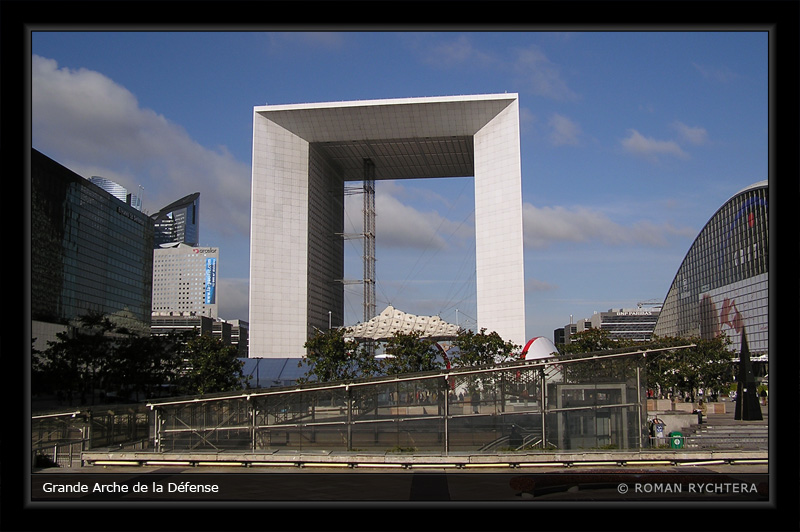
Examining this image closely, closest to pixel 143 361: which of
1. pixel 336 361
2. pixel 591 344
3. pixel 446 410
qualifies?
pixel 336 361

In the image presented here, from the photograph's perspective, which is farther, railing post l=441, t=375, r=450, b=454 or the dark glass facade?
the dark glass facade

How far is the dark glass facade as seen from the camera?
311 feet

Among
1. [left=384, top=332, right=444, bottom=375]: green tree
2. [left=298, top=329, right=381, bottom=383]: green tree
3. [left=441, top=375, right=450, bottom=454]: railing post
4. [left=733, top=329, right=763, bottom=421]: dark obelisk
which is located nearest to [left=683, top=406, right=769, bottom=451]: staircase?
[left=733, top=329, right=763, bottom=421]: dark obelisk

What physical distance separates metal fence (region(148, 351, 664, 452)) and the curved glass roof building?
103m

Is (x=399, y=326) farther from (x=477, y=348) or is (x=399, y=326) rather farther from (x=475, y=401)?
(x=475, y=401)

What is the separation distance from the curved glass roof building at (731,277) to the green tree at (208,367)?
303 ft

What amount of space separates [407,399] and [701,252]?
143 metres

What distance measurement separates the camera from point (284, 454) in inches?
896

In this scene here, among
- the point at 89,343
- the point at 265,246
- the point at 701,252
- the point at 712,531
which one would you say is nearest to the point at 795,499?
the point at 712,531

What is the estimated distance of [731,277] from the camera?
445 feet

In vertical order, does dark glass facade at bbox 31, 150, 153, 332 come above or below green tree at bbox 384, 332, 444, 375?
above

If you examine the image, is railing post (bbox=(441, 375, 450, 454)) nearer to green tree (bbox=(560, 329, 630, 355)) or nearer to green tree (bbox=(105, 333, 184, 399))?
green tree (bbox=(105, 333, 184, 399))
